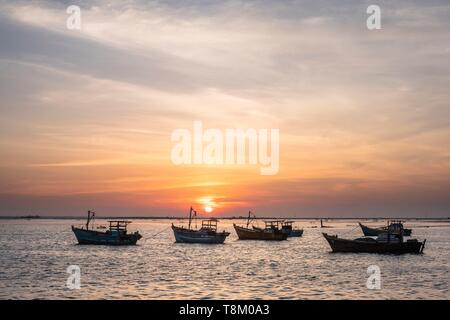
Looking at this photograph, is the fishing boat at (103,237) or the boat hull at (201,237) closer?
the fishing boat at (103,237)

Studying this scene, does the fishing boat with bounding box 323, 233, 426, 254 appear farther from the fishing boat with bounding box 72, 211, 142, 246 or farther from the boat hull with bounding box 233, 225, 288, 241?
the boat hull with bounding box 233, 225, 288, 241

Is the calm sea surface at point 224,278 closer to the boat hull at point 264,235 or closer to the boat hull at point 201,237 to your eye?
the boat hull at point 201,237

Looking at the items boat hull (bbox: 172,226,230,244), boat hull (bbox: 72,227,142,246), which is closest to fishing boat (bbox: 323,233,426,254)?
boat hull (bbox: 172,226,230,244)

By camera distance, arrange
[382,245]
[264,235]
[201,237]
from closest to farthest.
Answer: [382,245]
[201,237]
[264,235]

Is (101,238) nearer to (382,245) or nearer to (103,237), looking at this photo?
(103,237)
